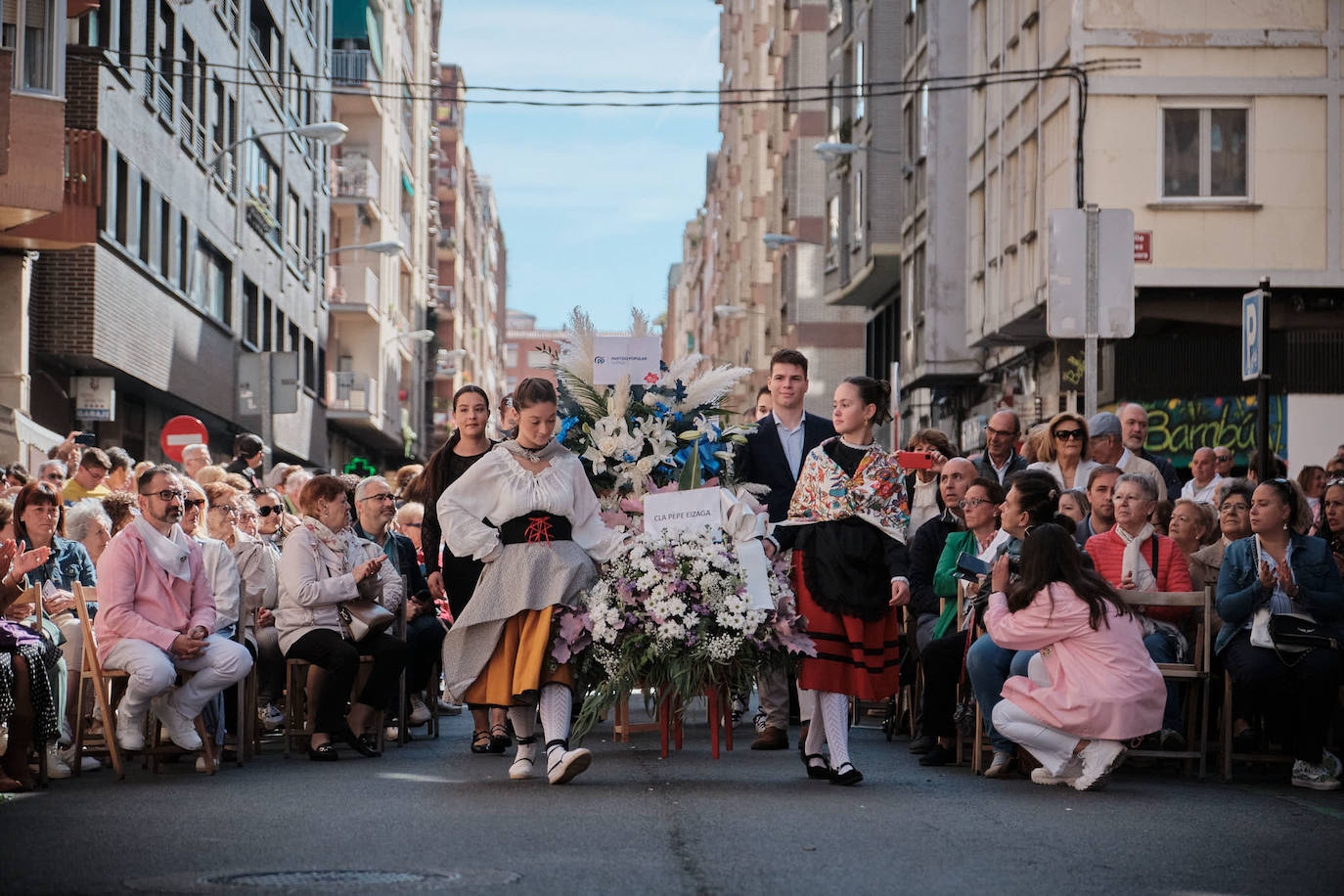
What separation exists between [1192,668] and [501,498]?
4038 millimetres

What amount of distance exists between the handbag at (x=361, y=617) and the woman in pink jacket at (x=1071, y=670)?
4051 millimetres

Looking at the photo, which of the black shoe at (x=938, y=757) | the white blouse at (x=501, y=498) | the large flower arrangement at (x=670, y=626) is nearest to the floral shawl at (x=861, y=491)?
the large flower arrangement at (x=670, y=626)

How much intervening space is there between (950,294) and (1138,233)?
1131cm

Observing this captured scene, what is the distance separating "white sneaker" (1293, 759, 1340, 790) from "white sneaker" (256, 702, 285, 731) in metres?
6.23

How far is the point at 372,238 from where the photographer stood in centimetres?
6531

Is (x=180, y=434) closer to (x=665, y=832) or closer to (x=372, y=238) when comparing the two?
(x=665, y=832)

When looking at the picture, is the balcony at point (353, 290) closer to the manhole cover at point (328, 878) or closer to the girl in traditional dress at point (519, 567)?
the girl in traditional dress at point (519, 567)

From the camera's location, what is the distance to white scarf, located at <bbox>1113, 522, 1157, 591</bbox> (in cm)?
1227

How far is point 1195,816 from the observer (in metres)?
9.73

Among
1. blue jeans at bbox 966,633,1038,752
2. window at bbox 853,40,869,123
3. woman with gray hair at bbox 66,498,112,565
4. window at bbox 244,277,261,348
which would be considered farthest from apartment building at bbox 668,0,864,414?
blue jeans at bbox 966,633,1038,752

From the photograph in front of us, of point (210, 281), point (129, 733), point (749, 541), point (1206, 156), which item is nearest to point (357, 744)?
point (129, 733)

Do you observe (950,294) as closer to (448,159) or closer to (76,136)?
(76,136)

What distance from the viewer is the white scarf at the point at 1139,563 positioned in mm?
12273

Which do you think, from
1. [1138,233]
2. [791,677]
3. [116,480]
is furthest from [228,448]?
[791,677]
